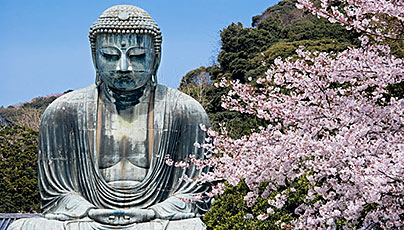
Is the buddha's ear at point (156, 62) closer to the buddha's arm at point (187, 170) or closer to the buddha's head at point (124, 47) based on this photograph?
the buddha's head at point (124, 47)

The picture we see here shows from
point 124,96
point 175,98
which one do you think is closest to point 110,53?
point 124,96

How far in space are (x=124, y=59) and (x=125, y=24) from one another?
33cm

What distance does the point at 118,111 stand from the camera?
6348 mm

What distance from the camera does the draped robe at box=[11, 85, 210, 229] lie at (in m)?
6.10

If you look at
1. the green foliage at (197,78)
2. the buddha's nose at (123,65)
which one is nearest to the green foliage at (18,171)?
the green foliage at (197,78)

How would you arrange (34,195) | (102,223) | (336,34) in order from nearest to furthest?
1. (102,223)
2. (34,195)
3. (336,34)

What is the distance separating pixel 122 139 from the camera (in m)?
6.27

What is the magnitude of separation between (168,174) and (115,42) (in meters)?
1.35

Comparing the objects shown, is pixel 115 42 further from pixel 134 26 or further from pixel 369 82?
pixel 369 82

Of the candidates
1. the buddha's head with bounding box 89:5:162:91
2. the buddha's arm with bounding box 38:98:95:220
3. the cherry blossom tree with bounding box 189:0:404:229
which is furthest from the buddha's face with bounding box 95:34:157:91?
the cherry blossom tree with bounding box 189:0:404:229

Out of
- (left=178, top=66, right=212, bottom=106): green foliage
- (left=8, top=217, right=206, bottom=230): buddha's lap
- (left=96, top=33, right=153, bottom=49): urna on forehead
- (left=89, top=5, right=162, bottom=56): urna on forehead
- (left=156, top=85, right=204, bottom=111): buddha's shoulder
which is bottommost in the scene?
(left=8, top=217, right=206, bottom=230): buddha's lap

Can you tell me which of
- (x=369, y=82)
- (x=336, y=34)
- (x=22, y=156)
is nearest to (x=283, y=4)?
(x=336, y=34)

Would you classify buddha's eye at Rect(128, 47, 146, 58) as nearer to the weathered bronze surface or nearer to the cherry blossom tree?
the weathered bronze surface

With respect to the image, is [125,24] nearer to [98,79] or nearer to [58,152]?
[98,79]
